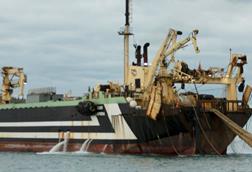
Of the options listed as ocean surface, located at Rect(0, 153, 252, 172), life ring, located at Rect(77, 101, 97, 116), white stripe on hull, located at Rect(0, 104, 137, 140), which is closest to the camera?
ocean surface, located at Rect(0, 153, 252, 172)

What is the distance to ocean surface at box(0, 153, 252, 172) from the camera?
37.8 meters

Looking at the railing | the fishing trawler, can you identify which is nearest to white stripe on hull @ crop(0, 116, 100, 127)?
the fishing trawler

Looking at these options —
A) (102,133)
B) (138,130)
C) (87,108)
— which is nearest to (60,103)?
(87,108)

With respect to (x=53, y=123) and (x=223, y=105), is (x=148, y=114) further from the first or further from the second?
(x=53, y=123)

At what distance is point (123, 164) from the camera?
4050 centimetres

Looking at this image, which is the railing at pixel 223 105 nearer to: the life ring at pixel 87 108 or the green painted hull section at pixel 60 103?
the green painted hull section at pixel 60 103

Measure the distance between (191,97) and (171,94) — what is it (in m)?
1.45

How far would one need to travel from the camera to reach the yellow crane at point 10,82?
62500mm

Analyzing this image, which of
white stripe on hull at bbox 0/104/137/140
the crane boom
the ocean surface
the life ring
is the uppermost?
the crane boom

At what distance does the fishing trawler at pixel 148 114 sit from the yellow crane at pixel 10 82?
22.5 feet

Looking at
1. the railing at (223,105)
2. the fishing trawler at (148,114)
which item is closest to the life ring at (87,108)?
the fishing trawler at (148,114)

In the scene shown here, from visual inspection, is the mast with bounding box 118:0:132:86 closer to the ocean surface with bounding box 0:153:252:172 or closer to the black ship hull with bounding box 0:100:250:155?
the black ship hull with bounding box 0:100:250:155

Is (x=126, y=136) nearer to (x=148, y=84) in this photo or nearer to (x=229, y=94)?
(x=148, y=84)

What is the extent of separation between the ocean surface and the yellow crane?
1564 cm
